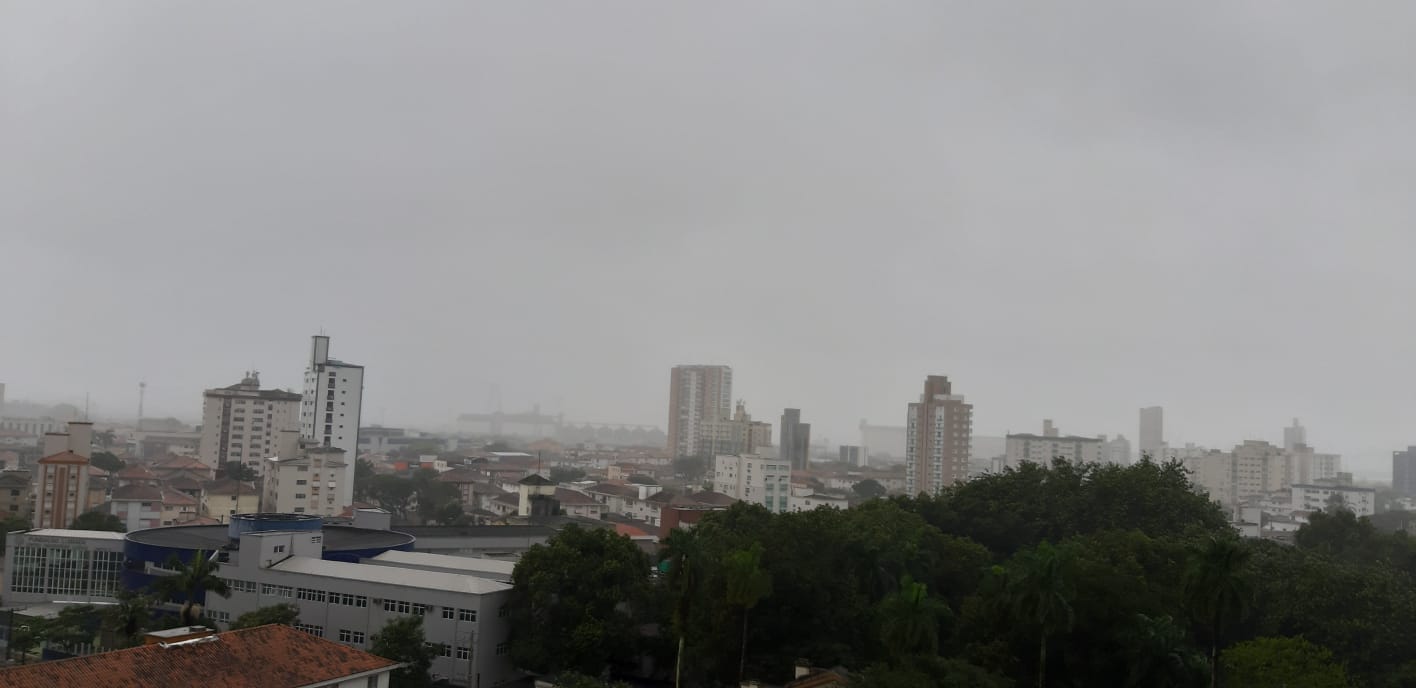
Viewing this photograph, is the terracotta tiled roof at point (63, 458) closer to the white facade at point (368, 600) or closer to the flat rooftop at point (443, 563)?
the flat rooftop at point (443, 563)

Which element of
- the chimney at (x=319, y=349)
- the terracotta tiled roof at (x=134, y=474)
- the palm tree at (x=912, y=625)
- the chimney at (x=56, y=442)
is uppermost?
the chimney at (x=319, y=349)

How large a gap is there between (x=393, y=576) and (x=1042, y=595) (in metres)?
16.8

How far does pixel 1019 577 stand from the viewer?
746 inches

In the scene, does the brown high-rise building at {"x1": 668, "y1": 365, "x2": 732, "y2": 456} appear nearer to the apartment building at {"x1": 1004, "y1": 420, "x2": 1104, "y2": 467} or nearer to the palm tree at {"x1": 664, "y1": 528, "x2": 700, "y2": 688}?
the apartment building at {"x1": 1004, "y1": 420, "x2": 1104, "y2": 467}

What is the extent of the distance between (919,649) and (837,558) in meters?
7.20

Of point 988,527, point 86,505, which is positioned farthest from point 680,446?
point 988,527

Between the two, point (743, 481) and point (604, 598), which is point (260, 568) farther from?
point (743, 481)

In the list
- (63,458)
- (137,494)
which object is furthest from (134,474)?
(63,458)

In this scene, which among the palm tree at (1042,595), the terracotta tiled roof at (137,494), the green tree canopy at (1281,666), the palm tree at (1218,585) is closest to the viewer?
the palm tree at (1218,585)

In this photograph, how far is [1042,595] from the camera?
18.5m

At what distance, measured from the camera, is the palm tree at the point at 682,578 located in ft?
71.9

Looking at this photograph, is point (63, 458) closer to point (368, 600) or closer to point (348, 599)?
point (348, 599)

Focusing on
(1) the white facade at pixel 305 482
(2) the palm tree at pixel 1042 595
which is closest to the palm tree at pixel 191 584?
(2) the palm tree at pixel 1042 595

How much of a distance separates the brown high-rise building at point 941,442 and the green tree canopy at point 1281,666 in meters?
71.7
